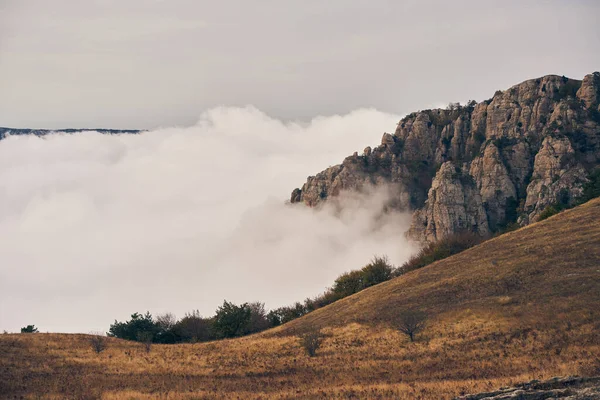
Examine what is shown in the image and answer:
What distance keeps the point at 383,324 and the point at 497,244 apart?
96.2 ft

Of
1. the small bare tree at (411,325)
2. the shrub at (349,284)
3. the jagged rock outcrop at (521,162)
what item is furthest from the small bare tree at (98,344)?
the jagged rock outcrop at (521,162)

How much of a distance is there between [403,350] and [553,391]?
2235 cm

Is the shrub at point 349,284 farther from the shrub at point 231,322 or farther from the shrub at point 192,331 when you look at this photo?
the shrub at point 192,331

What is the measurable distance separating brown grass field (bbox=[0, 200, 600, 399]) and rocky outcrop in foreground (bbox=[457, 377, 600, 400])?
366cm

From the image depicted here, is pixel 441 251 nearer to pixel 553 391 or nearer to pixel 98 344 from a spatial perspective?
pixel 98 344

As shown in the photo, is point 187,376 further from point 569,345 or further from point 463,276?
point 463,276

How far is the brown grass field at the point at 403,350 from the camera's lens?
3353cm

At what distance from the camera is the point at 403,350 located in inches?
1781

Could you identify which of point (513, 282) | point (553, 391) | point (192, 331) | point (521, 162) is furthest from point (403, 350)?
point (521, 162)

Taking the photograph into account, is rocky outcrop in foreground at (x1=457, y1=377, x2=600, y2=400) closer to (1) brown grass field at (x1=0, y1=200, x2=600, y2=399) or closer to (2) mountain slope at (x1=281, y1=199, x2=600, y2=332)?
(1) brown grass field at (x1=0, y1=200, x2=600, y2=399)

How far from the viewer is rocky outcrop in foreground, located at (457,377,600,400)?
Answer: 22.4 m

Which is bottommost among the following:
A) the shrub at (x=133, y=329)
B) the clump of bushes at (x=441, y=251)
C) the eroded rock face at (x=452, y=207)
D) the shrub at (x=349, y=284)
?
the shrub at (x=133, y=329)

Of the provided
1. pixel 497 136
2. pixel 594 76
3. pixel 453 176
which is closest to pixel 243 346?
pixel 453 176

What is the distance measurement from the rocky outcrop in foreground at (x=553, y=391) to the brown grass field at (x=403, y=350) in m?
3.66
